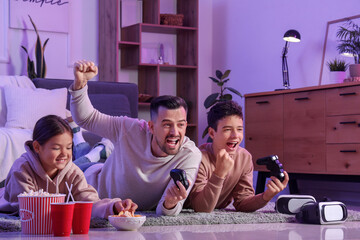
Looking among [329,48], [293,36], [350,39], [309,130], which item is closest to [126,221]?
[309,130]

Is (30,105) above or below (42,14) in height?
below

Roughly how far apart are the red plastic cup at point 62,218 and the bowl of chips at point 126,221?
22 centimetres

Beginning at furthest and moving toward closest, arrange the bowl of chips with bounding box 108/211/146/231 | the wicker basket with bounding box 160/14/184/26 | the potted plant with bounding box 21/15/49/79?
the wicker basket with bounding box 160/14/184/26 → the potted plant with bounding box 21/15/49/79 → the bowl of chips with bounding box 108/211/146/231

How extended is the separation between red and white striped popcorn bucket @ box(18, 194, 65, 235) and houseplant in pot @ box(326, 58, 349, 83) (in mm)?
3109

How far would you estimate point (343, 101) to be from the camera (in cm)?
429

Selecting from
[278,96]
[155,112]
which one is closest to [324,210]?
[155,112]

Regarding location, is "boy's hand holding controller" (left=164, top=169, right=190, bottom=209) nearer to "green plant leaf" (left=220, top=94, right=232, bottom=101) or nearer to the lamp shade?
the lamp shade

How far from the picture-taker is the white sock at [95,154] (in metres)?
3.70

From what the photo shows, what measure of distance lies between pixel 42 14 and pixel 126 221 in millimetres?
4000

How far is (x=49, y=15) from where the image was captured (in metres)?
5.80

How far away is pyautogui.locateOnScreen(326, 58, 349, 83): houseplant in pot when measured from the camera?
15.3ft

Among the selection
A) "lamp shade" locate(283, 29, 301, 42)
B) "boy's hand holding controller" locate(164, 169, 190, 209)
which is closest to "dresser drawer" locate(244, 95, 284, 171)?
"lamp shade" locate(283, 29, 301, 42)

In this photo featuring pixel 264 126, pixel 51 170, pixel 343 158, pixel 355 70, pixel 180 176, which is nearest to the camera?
pixel 180 176

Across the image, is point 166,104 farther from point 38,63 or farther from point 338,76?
point 38,63
